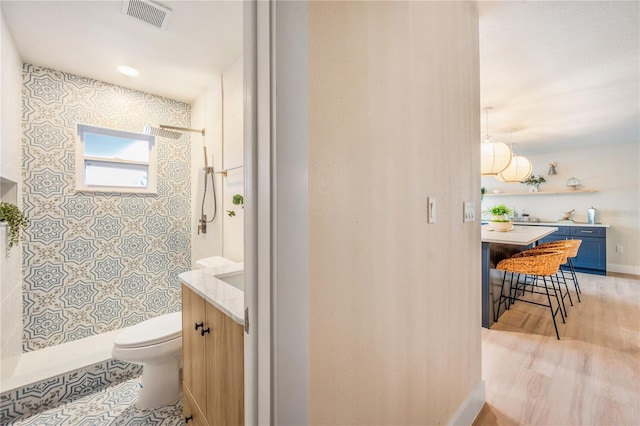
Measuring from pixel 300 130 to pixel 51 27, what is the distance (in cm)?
242

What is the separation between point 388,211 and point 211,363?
101cm

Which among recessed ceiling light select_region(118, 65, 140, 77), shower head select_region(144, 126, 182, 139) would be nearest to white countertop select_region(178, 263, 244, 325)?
shower head select_region(144, 126, 182, 139)

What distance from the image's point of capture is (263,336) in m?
0.68

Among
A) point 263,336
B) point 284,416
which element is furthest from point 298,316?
point 284,416

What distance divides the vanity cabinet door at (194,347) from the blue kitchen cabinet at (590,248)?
637 centimetres

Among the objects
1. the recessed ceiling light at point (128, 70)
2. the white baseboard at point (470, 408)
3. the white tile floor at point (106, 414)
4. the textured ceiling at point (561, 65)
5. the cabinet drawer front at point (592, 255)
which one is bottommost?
the white tile floor at point (106, 414)

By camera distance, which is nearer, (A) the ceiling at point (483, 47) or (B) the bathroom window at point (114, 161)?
(A) the ceiling at point (483, 47)

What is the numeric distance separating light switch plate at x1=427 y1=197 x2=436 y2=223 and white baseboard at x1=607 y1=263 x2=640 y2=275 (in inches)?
246

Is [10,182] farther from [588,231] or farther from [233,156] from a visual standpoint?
[588,231]

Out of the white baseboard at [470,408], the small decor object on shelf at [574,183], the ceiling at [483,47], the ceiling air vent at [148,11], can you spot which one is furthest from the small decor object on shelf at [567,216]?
the ceiling air vent at [148,11]

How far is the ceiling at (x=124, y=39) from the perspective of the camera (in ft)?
5.80

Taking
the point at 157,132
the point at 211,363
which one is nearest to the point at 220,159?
the point at 157,132

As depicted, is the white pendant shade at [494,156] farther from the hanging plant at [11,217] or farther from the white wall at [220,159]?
the hanging plant at [11,217]

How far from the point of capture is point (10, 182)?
2.06 metres
